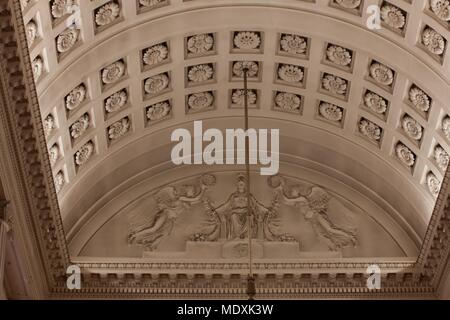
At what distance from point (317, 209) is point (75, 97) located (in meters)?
6.23

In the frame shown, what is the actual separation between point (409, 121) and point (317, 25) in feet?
9.40

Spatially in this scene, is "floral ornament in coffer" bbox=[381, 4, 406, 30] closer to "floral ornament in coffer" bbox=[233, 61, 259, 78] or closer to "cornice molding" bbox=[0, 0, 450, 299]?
"floral ornament in coffer" bbox=[233, 61, 259, 78]

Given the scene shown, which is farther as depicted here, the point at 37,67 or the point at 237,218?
the point at 237,218

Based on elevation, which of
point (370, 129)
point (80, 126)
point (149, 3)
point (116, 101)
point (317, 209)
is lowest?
point (317, 209)

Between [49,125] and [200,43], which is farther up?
[200,43]

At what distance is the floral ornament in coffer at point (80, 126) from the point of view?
1822 cm

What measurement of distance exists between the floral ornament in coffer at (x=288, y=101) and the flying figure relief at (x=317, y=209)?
5.71 ft

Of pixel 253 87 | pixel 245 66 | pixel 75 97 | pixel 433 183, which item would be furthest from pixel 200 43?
pixel 433 183

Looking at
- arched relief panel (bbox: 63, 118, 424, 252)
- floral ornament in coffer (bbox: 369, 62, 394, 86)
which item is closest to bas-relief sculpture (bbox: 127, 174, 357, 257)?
arched relief panel (bbox: 63, 118, 424, 252)

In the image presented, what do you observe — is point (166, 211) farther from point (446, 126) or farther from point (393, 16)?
point (393, 16)

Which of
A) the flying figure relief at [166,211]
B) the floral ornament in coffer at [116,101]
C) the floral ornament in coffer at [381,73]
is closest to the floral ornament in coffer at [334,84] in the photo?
the floral ornament in coffer at [381,73]

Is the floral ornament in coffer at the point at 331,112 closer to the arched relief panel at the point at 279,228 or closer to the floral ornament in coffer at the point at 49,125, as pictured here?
the arched relief panel at the point at 279,228

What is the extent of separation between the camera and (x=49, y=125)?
16938mm

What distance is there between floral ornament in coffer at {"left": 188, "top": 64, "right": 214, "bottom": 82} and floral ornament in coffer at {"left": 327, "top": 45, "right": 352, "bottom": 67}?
2.66m
